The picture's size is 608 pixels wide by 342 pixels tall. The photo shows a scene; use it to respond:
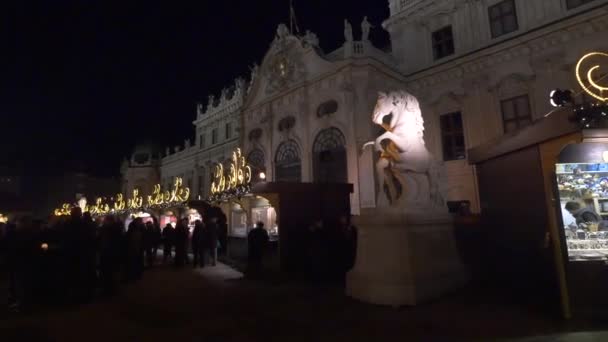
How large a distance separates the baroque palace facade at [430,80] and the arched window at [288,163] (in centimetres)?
6

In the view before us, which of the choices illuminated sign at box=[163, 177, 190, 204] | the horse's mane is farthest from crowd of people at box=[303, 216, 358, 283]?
illuminated sign at box=[163, 177, 190, 204]

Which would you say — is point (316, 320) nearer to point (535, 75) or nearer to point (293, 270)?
point (293, 270)

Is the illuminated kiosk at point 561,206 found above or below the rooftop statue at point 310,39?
below

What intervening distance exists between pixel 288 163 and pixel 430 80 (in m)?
9.26

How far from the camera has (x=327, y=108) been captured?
17.7 metres

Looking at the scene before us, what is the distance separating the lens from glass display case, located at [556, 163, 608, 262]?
17.3 ft

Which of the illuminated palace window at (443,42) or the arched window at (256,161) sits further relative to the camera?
the arched window at (256,161)

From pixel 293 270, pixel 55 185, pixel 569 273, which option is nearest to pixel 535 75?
pixel 569 273

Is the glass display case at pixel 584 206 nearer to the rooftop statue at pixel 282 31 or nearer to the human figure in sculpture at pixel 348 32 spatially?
the human figure in sculpture at pixel 348 32

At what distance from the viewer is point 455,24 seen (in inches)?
664

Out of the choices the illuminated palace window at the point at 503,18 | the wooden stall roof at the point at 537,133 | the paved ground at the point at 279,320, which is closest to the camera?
the paved ground at the point at 279,320

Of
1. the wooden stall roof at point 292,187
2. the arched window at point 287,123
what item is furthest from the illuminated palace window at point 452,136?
the arched window at point 287,123

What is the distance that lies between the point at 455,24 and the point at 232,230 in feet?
67.4

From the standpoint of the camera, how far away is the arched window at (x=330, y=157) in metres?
16.8
